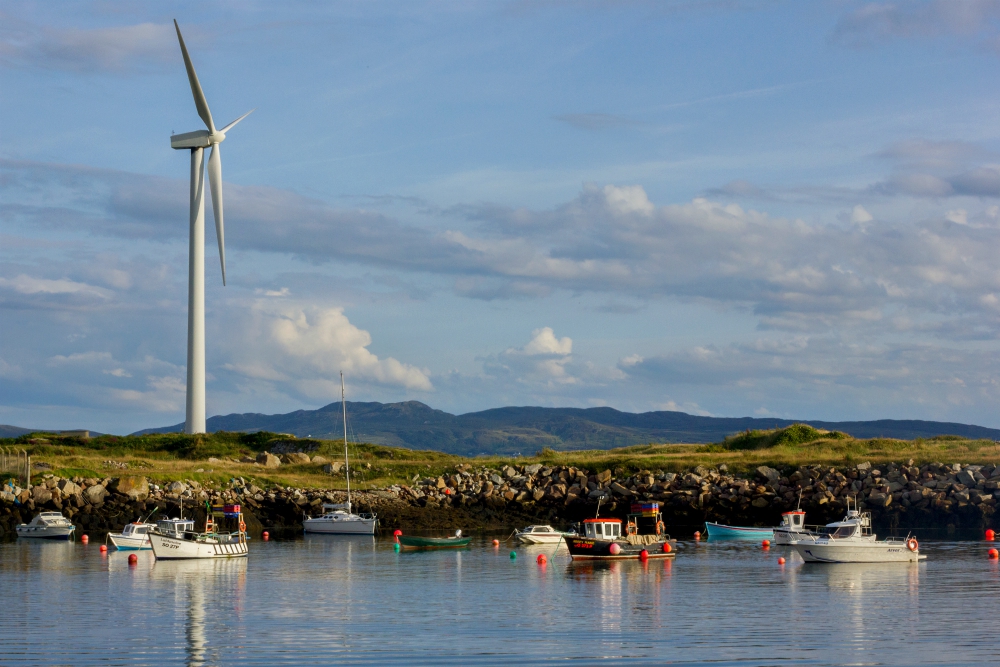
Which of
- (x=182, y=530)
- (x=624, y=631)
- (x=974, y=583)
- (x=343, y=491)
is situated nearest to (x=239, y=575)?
(x=182, y=530)

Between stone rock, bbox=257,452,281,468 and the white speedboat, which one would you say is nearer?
the white speedboat

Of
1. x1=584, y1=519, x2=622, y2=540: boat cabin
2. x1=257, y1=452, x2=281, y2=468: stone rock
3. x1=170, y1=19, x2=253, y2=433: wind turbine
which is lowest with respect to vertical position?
x1=584, y1=519, x2=622, y2=540: boat cabin

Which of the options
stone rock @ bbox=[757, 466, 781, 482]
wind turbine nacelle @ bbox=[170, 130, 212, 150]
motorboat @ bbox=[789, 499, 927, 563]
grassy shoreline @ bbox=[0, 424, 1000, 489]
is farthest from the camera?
wind turbine nacelle @ bbox=[170, 130, 212, 150]

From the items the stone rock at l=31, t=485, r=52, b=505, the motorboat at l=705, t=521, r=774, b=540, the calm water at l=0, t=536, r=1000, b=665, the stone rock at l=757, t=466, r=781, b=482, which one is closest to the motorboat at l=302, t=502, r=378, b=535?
the calm water at l=0, t=536, r=1000, b=665

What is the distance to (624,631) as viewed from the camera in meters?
38.0

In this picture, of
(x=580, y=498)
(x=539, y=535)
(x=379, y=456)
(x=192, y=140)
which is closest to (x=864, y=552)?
(x=539, y=535)

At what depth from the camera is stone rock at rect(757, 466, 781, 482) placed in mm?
93750

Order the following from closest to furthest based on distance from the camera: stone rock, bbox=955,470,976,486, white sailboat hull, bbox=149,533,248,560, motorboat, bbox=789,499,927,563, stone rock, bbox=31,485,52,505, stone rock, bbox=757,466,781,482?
motorboat, bbox=789,499,927,563 < white sailboat hull, bbox=149,533,248,560 < stone rock, bbox=955,470,976,486 < stone rock, bbox=31,485,52,505 < stone rock, bbox=757,466,781,482

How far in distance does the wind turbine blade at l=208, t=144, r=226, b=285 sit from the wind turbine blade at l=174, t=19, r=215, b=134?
2.99 metres

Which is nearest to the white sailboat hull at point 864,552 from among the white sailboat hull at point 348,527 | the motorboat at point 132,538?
the white sailboat hull at point 348,527

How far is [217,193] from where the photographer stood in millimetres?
Result: 102812

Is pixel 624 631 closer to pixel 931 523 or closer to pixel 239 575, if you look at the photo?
pixel 239 575

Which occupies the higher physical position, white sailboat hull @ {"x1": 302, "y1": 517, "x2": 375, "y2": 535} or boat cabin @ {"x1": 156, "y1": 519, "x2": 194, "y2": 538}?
boat cabin @ {"x1": 156, "y1": 519, "x2": 194, "y2": 538}

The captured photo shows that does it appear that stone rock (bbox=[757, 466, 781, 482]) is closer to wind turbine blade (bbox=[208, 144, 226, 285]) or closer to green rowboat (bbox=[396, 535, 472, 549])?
green rowboat (bbox=[396, 535, 472, 549])
